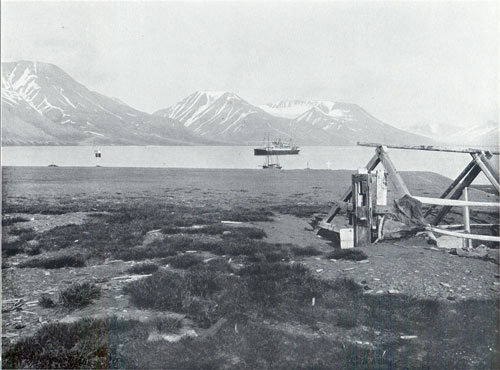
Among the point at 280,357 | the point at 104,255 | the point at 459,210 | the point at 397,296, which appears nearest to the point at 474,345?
the point at 397,296

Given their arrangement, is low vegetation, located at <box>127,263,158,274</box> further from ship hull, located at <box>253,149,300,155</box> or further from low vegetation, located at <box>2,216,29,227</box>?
ship hull, located at <box>253,149,300,155</box>

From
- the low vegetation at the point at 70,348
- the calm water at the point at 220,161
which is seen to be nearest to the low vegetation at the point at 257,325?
the low vegetation at the point at 70,348

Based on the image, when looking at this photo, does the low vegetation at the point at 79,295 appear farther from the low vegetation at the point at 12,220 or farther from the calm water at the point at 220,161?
the calm water at the point at 220,161

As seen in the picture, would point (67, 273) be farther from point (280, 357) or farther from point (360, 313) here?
point (360, 313)

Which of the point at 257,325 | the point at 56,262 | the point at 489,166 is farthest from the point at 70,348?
the point at 489,166

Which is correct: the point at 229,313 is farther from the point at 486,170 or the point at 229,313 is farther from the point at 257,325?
the point at 486,170

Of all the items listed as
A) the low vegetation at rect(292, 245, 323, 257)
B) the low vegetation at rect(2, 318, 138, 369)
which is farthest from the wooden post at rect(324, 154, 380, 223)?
the low vegetation at rect(2, 318, 138, 369)
